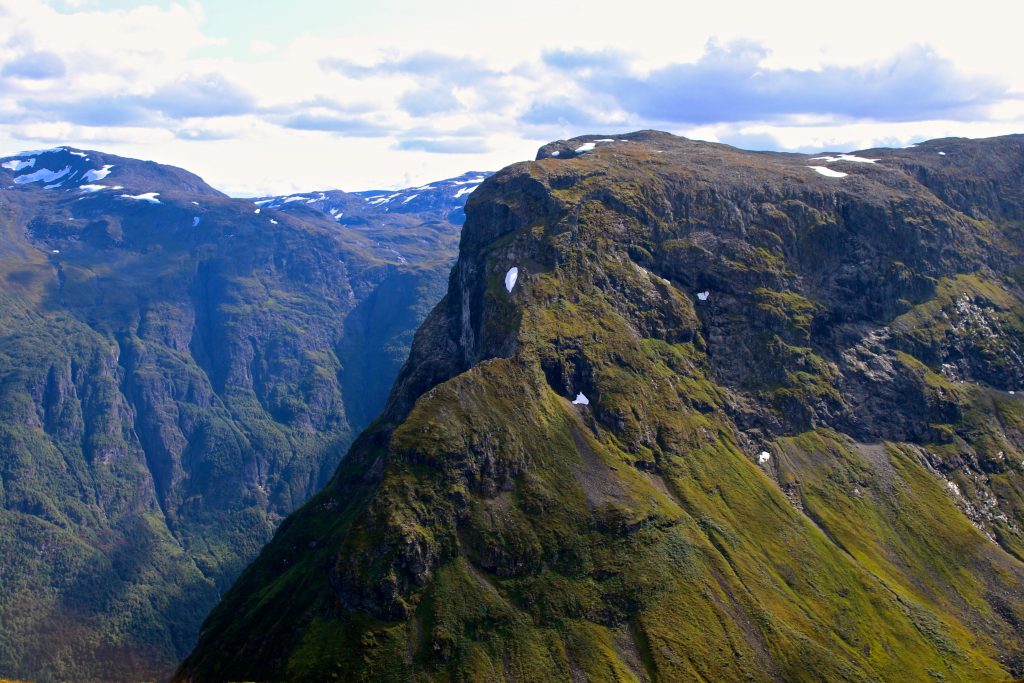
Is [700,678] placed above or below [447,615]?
below

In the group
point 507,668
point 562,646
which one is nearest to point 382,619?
point 507,668

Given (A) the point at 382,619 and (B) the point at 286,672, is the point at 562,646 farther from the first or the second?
(B) the point at 286,672

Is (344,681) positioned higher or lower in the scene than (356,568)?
lower

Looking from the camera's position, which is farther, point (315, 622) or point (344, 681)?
point (315, 622)

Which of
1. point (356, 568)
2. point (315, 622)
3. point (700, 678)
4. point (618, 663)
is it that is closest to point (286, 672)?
point (315, 622)

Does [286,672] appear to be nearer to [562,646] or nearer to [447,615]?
[447,615]

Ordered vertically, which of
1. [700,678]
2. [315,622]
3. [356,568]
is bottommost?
[700,678]

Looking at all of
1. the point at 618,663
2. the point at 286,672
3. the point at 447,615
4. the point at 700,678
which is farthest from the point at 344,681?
the point at 700,678

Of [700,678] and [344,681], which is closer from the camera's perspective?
[344,681]
